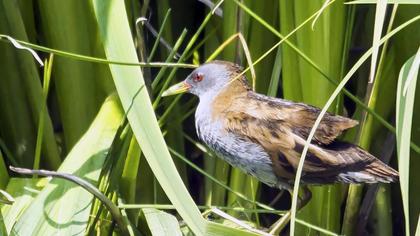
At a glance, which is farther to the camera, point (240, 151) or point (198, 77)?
point (198, 77)

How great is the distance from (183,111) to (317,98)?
0.53 meters

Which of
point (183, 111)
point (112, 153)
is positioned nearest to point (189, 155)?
point (183, 111)

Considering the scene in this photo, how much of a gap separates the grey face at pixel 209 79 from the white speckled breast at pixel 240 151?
5.3 inches

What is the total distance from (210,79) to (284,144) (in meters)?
0.35

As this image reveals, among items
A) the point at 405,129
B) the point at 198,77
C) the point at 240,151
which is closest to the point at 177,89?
the point at 198,77

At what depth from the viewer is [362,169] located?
1574 mm

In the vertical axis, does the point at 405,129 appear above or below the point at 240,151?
above

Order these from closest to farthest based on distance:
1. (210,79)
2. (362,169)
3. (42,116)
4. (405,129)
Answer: (405,129) → (362,169) → (42,116) → (210,79)

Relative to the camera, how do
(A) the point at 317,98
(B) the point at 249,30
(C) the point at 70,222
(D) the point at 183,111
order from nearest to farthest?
(C) the point at 70,222 < (A) the point at 317,98 < (B) the point at 249,30 < (D) the point at 183,111

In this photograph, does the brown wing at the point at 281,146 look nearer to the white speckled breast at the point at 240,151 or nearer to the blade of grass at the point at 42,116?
the white speckled breast at the point at 240,151

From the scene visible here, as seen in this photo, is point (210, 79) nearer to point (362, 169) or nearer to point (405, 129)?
point (362, 169)

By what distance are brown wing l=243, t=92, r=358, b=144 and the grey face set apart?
192 millimetres

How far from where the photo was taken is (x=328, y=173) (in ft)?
5.19

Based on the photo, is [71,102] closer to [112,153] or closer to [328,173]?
[112,153]
